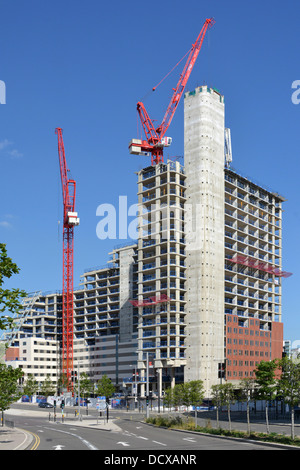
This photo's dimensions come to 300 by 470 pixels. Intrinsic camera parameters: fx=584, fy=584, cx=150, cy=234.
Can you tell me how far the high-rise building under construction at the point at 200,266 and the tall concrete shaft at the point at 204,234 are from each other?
0.24 meters

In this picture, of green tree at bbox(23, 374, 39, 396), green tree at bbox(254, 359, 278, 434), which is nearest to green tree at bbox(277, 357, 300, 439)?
green tree at bbox(254, 359, 278, 434)

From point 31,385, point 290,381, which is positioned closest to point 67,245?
point 31,385

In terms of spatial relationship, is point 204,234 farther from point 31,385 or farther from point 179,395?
point 31,385

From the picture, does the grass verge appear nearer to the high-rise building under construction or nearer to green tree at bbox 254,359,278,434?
green tree at bbox 254,359,278,434

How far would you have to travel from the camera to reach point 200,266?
138125mm

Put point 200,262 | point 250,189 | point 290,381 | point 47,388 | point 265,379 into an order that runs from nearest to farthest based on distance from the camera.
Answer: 1. point 290,381
2. point 265,379
3. point 200,262
4. point 250,189
5. point 47,388

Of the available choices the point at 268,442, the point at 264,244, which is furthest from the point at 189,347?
the point at 268,442

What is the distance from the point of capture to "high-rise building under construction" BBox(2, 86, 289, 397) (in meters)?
136

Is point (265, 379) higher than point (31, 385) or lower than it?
higher

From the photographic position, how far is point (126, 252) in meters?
177

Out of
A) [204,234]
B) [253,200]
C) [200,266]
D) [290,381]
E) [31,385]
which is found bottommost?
[31,385]

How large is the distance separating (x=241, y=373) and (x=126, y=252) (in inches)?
2113

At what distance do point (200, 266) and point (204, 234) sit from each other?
7.77 meters
